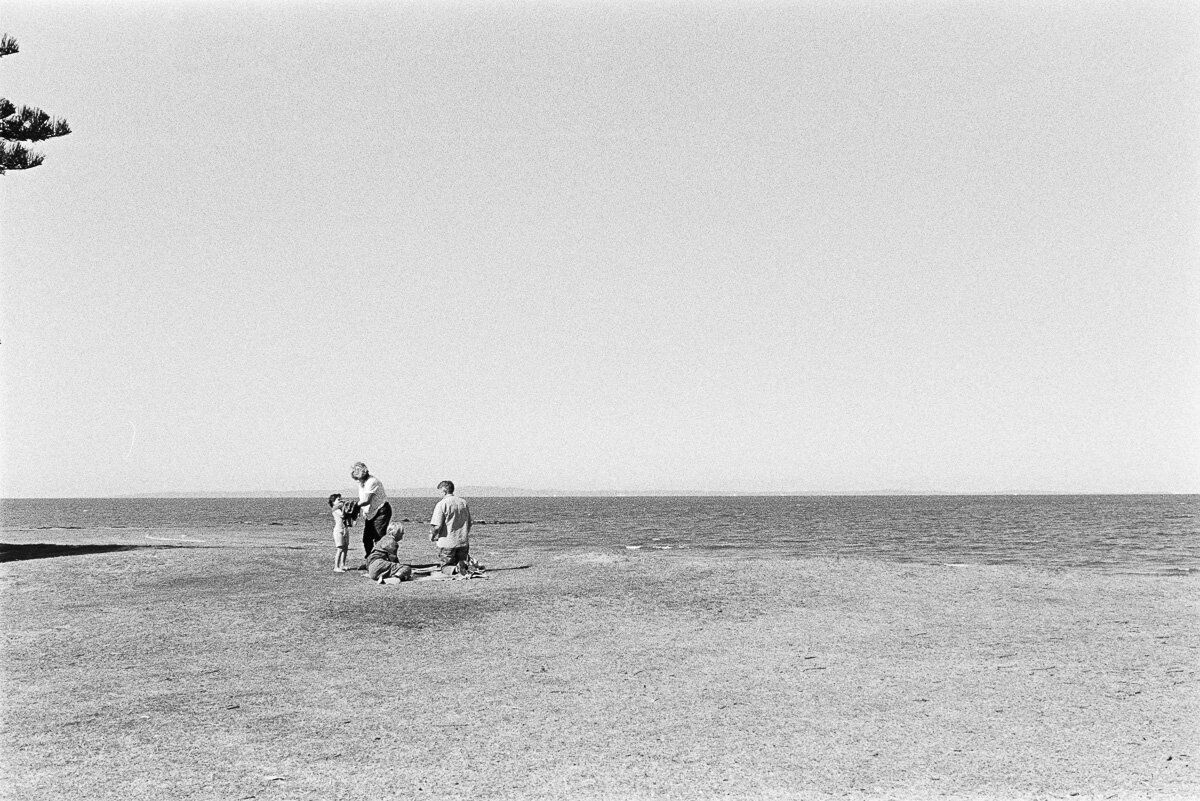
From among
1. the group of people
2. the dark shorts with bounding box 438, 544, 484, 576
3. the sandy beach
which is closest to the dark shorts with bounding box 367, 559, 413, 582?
the group of people

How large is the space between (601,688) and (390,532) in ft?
27.9

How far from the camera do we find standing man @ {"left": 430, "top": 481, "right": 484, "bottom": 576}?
1608 cm

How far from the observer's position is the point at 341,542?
1675cm

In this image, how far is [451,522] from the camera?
53.1ft

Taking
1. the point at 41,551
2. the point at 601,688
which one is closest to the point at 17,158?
the point at 41,551

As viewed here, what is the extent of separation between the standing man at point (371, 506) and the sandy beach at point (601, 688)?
1.57 meters

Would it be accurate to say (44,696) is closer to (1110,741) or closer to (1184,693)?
(1110,741)

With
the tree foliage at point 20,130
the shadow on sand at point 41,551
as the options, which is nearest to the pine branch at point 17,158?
the tree foliage at point 20,130

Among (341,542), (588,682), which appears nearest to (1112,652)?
(588,682)

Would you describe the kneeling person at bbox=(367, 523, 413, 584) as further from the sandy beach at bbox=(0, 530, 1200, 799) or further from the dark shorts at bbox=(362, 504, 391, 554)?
the sandy beach at bbox=(0, 530, 1200, 799)

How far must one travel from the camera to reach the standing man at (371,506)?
1634 cm

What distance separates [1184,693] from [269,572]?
46.4ft

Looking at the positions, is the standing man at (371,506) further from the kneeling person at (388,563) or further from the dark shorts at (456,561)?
the dark shorts at (456,561)

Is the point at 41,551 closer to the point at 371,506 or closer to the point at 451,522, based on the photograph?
the point at 371,506
